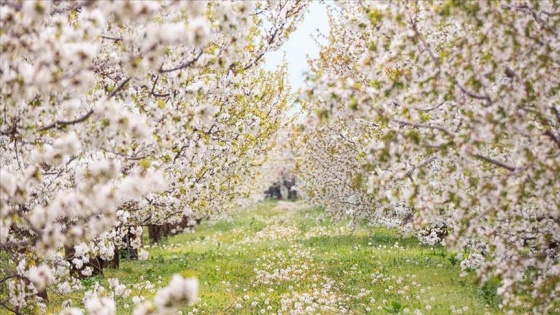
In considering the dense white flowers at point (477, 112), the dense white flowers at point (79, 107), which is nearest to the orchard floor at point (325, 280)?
the dense white flowers at point (477, 112)

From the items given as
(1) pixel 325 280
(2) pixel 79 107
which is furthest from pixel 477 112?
(1) pixel 325 280

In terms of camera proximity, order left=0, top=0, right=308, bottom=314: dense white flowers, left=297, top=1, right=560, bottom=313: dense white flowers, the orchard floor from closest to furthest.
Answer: left=0, top=0, right=308, bottom=314: dense white flowers, left=297, top=1, right=560, bottom=313: dense white flowers, the orchard floor

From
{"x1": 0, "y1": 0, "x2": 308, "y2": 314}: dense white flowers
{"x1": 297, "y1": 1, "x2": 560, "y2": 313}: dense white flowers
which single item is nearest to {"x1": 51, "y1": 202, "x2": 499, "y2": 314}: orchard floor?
{"x1": 297, "y1": 1, "x2": 560, "y2": 313}: dense white flowers

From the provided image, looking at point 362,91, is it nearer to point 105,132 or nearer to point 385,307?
point 105,132

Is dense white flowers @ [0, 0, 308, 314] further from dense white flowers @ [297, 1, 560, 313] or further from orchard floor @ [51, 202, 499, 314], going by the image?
orchard floor @ [51, 202, 499, 314]

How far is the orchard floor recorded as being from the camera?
12555 millimetres

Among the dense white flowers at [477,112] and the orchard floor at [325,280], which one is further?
the orchard floor at [325,280]

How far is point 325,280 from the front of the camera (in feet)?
51.5

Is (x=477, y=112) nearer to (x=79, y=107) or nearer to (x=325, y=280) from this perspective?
(x=79, y=107)

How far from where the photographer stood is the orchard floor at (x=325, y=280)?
41.2 feet

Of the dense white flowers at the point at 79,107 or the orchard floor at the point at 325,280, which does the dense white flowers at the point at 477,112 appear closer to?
the dense white flowers at the point at 79,107

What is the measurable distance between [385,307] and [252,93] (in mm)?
7243

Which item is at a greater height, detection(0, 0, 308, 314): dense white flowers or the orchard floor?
detection(0, 0, 308, 314): dense white flowers

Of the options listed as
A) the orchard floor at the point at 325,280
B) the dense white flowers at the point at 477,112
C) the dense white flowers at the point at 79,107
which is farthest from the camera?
the orchard floor at the point at 325,280
